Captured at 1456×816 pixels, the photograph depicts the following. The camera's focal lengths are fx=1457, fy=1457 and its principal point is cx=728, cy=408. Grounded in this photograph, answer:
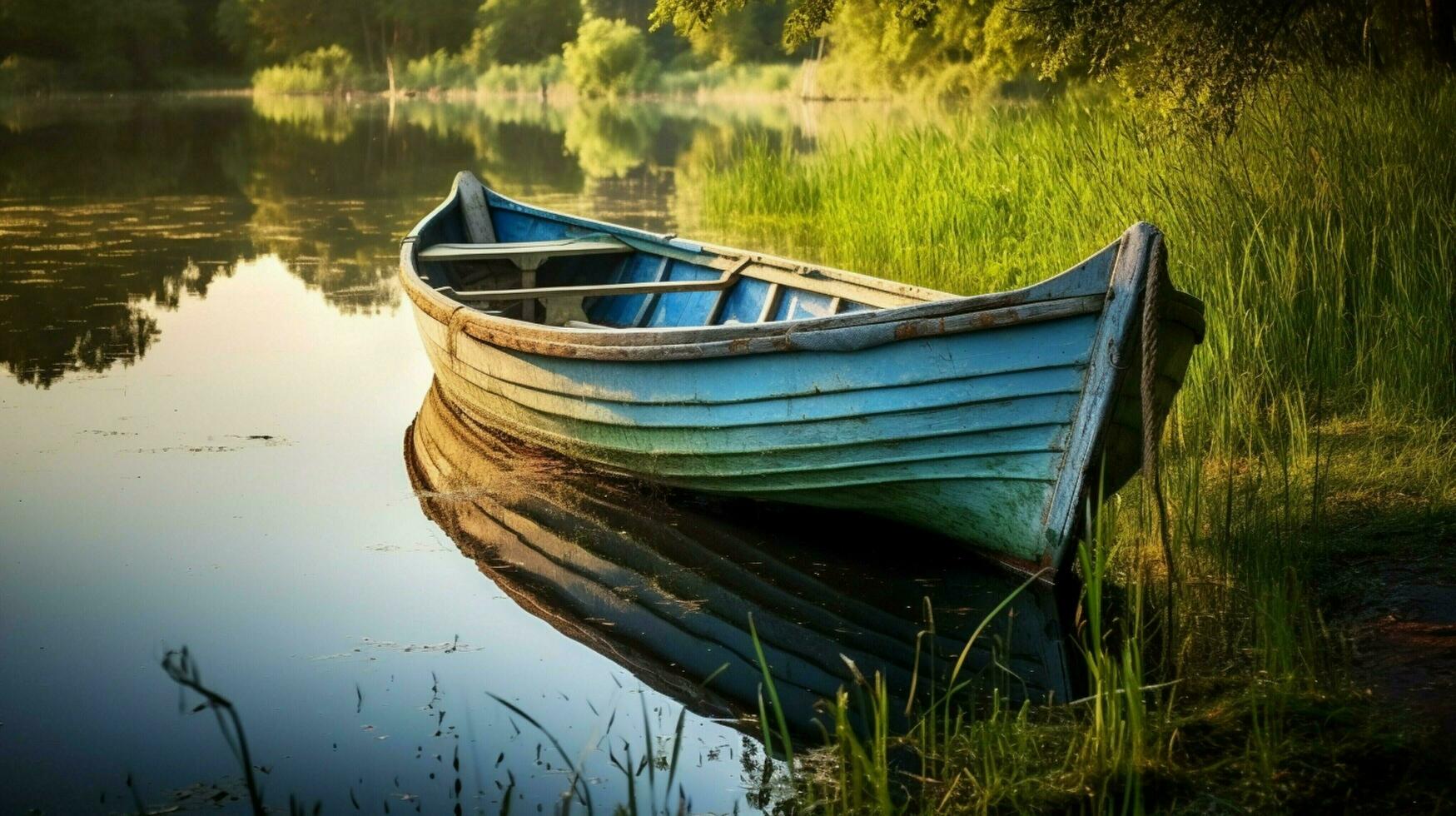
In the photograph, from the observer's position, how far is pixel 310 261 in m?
12.6

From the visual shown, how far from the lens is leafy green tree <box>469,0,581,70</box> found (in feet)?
219

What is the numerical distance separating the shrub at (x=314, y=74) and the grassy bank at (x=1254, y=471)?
171 feet

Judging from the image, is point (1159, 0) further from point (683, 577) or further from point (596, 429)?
point (683, 577)

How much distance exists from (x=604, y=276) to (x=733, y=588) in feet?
13.3

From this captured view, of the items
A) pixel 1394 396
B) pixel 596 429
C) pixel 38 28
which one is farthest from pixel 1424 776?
pixel 38 28

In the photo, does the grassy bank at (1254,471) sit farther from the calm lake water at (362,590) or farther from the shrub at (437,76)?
the shrub at (437,76)

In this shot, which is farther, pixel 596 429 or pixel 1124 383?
pixel 596 429

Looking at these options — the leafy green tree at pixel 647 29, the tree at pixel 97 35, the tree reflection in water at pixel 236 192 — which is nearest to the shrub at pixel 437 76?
the leafy green tree at pixel 647 29

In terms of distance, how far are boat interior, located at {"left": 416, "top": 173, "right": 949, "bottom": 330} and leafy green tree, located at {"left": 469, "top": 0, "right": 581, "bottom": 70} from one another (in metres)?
59.0

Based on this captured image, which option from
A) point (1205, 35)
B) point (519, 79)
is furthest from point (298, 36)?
point (1205, 35)

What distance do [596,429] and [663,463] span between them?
377 mm

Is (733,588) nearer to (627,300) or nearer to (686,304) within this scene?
(686,304)

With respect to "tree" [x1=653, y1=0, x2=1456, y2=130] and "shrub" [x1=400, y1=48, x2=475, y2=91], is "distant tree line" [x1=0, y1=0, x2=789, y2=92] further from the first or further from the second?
"tree" [x1=653, y1=0, x2=1456, y2=130]

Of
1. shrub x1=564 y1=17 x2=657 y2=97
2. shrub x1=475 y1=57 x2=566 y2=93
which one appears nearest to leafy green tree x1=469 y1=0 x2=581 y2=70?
shrub x1=475 y1=57 x2=566 y2=93
